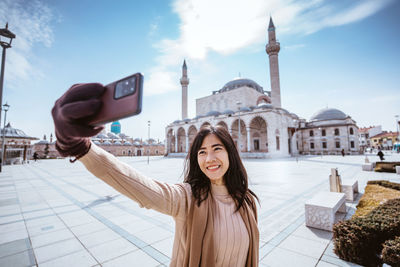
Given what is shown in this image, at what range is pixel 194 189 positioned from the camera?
131 centimetres

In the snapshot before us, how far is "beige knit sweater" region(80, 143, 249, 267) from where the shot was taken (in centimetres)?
88

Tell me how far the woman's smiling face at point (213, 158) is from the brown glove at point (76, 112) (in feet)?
2.53

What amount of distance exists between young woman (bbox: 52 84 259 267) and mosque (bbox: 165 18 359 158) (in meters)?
25.2

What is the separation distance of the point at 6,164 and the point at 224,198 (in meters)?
29.3

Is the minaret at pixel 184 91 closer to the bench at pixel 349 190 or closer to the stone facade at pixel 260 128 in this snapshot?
the stone facade at pixel 260 128

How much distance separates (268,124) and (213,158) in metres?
29.9

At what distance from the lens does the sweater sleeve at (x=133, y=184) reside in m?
0.86

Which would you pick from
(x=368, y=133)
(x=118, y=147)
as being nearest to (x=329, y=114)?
(x=368, y=133)

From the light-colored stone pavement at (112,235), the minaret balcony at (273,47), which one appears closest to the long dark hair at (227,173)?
the light-colored stone pavement at (112,235)

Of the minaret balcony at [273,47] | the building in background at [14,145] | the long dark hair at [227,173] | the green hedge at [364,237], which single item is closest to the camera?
the long dark hair at [227,173]

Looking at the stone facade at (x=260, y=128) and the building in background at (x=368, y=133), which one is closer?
the stone facade at (x=260, y=128)

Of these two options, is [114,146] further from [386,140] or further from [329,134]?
[386,140]

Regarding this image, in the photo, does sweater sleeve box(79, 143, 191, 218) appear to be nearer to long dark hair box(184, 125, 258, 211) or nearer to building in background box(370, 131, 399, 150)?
long dark hair box(184, 125, 258, 211)

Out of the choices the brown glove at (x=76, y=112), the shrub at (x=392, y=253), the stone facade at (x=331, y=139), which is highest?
the stone facade at (x=331, y=139)
